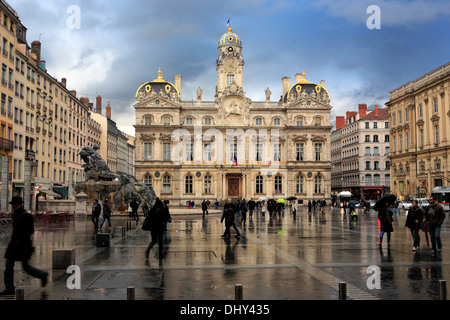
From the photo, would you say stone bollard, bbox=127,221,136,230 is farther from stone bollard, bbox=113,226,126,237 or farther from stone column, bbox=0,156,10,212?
stone column, bbox=0,156,10,212

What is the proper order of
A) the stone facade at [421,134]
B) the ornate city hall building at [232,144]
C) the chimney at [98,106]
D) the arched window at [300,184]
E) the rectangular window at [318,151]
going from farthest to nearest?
the chimney at [98,106], the rectangular window at [318,151], the arched window at [300,184], the ornate city hall building at [232,144], the stone facade at [421,134]

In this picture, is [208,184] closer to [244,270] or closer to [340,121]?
[340,121]

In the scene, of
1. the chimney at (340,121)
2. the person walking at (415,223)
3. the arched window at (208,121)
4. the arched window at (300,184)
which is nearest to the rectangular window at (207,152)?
the arched window at (208,121)

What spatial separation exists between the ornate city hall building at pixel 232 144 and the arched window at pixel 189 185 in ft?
0.50

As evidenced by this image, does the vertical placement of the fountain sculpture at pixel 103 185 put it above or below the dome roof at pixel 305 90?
below

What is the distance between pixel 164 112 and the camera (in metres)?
70.5

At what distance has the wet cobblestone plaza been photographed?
29.3 ft

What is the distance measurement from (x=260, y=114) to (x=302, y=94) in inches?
286

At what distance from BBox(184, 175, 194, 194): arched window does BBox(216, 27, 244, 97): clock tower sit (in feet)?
46.0

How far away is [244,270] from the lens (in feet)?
37.8

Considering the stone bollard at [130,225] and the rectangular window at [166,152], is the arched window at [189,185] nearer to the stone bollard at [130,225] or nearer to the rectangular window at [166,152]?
the rectangular window at [166,152]

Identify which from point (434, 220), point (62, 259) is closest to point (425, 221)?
point (434, 220)

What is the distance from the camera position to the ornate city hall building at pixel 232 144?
70.2 metres
